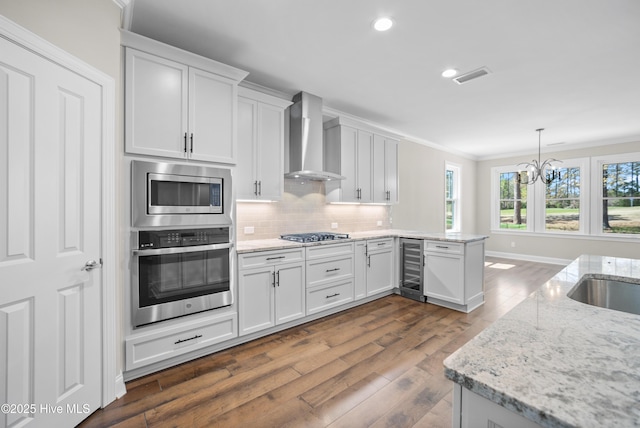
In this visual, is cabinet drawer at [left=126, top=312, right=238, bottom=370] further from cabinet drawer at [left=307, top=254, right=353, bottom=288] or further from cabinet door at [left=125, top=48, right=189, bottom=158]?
cabinet door at [left=125, top=48, right=189, bottom=158]

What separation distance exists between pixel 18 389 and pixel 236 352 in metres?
1.43

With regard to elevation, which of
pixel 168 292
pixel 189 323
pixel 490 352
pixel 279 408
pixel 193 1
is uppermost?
pixel 193 1

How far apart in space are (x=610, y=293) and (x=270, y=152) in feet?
9.46

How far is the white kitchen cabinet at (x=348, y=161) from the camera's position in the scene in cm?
400

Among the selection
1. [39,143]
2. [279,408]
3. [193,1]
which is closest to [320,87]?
[193,1]

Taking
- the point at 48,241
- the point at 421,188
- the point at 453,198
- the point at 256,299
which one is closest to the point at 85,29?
the point at 48,241

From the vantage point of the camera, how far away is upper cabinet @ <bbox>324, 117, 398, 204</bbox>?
401cm

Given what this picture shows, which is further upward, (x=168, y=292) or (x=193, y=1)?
(x=193, y=1)

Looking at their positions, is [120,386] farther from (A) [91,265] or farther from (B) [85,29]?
(B) [85,29]

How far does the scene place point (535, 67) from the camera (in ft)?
9.73

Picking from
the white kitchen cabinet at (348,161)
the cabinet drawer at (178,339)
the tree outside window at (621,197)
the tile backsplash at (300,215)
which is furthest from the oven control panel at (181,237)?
the tree outside window at (621,197)

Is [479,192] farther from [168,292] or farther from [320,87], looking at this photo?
[168,292]

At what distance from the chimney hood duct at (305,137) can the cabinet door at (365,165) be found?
2.26 ft

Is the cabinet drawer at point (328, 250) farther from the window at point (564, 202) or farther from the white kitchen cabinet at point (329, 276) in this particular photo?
the window at point (564, 202)
